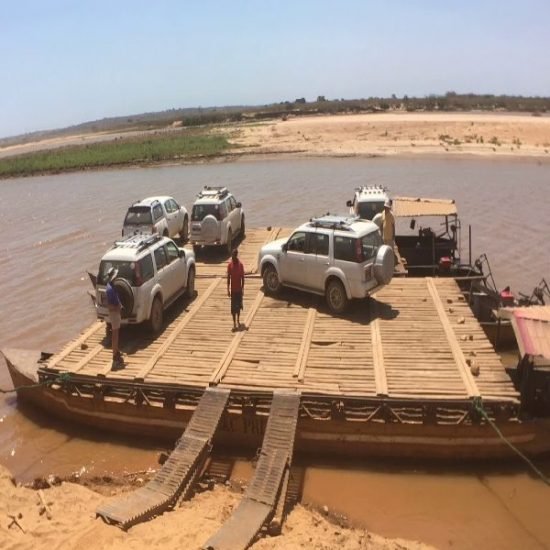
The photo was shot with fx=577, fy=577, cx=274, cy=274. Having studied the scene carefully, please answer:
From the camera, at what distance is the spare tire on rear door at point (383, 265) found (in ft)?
39.9

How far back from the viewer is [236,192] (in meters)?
39.3

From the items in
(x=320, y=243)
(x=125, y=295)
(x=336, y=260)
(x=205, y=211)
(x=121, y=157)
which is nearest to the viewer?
(x=125, y=295)

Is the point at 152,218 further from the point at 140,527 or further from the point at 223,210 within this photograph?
the point at 140,527

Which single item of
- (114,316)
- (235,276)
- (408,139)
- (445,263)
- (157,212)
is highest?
(408,139)

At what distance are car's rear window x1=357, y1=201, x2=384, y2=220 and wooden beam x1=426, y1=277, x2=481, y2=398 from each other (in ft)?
17.1

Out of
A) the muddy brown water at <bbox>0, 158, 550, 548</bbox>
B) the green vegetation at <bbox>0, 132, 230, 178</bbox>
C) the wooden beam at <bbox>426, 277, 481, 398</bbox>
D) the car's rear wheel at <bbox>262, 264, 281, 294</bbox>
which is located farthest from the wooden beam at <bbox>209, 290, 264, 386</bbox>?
the green vegetation at <bbox>0, 132, 230, 178</bbox>

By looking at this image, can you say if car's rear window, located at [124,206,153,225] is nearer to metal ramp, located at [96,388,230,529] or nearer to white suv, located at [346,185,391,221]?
white suv, located at [346,185,391,221]

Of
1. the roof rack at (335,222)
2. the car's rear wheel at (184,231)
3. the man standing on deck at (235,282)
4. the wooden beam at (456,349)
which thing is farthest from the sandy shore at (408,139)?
the man standing on deck at (235,282)

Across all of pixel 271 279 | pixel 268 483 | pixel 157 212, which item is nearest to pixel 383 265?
pixel 271 279

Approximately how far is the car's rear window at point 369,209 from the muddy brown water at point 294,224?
16.5ft

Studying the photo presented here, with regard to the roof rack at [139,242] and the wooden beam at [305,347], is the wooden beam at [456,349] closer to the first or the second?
the wooden beam at [305,347]

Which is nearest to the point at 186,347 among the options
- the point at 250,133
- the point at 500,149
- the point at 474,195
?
the point at 474,195

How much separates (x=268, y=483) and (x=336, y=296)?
5371 mm

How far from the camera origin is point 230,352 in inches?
436
